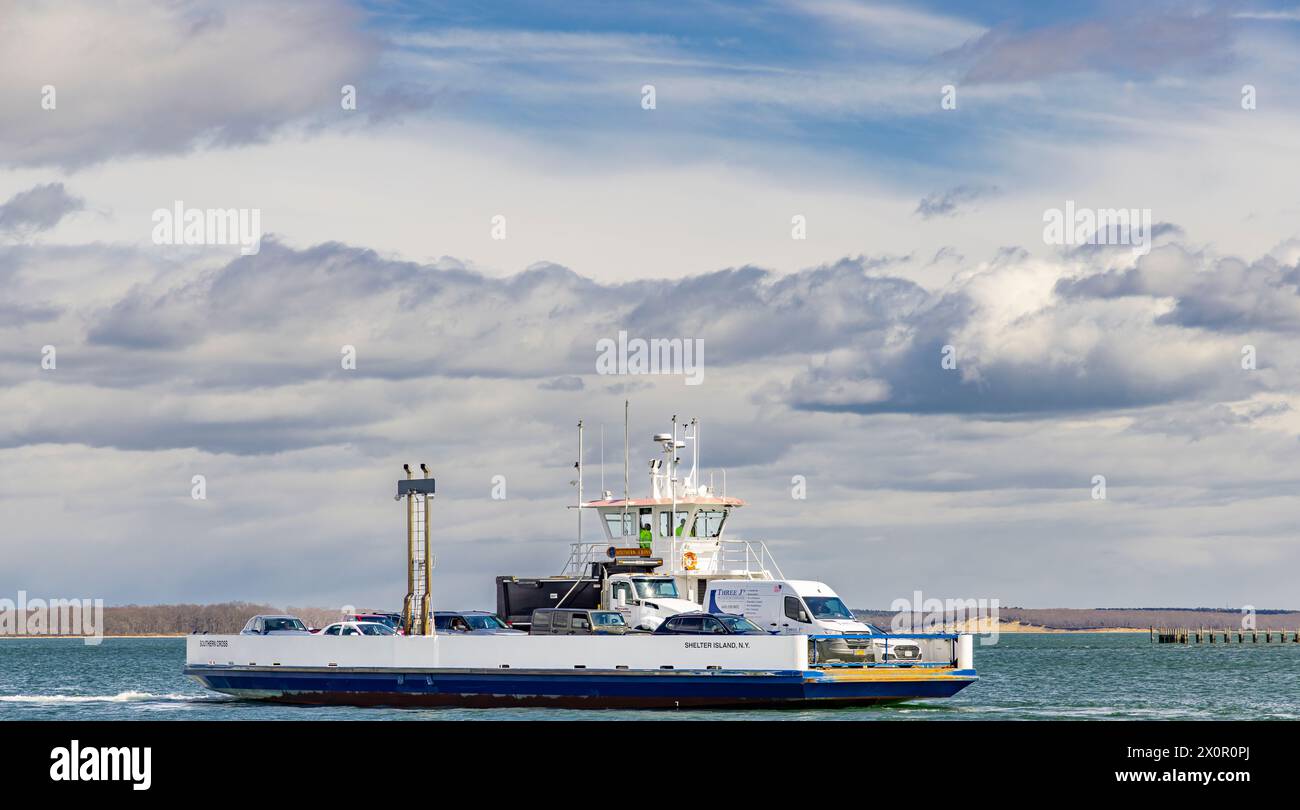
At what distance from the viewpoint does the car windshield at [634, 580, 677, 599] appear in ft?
163

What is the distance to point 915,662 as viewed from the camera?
1752 inches

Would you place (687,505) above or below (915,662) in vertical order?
above

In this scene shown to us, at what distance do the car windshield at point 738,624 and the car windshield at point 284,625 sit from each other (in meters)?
15.4

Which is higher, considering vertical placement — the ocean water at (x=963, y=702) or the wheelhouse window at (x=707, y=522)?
the wheelhouse window at (x=707, y=522)

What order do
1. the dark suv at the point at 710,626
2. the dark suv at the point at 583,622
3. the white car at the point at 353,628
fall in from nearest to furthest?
the dark suv at the point at 710,626, the dark suv at the point at 583,622, the white car at the point at 353,628

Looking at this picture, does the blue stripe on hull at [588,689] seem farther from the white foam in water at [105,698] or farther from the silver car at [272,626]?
the white foam in water at [105,698]

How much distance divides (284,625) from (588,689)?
42.5 feet

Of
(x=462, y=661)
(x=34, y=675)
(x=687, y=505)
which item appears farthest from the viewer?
(x=34, y=675)

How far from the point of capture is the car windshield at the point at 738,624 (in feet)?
143

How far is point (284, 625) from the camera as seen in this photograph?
52.8 meters

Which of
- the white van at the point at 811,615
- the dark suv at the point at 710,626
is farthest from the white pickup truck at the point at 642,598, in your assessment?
the dark suv at the point at 710,626
